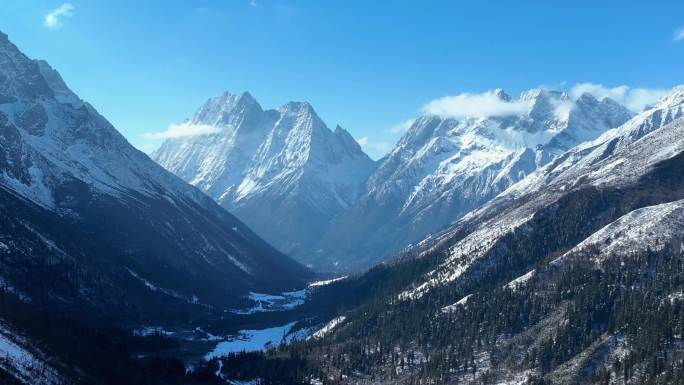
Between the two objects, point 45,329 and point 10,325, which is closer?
point 10,325

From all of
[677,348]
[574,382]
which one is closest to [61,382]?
[574,382]

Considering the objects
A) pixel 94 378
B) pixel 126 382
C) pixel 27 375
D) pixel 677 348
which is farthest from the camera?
pixel 677 348

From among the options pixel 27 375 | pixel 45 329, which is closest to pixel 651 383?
pixel 27 375

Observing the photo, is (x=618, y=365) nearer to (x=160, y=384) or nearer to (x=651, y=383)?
(x=651, y=383)

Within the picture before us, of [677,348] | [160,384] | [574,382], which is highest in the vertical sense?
[677,348]

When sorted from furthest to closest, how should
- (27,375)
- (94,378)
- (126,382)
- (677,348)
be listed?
1. (677,348)
2. (126,382)
3. (94,378)
4. (27,375)

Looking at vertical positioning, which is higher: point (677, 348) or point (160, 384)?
point (677, 348)

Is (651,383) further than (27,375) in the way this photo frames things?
Yes

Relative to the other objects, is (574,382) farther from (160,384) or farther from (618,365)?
(160,384)

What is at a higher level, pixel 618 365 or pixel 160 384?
pixel 618 365
